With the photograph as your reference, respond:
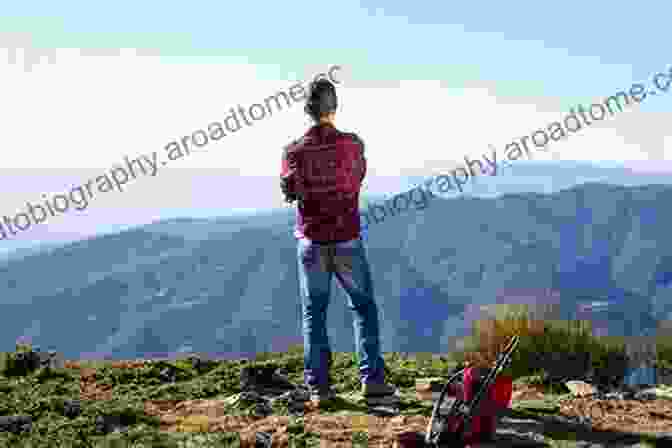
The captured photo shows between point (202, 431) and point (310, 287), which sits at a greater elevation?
point (310, 287)

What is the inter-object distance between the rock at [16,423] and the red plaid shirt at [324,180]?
125 inches

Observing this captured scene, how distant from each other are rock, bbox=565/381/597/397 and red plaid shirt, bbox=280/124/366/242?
2974 mm

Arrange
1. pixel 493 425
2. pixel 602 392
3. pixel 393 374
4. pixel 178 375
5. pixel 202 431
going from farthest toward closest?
pixel 178 375 < pixel 393 374 < pixel 602 392 < pixel 202 431 < pixel 493 425

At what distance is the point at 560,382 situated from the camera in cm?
959

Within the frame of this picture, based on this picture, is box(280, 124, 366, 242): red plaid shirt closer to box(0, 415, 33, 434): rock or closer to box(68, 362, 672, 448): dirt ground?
box(68, 362, 672, 448): dirt ground

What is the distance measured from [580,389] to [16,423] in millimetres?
5556

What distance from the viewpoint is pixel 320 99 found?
7426mm

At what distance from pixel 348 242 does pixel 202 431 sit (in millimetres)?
2043

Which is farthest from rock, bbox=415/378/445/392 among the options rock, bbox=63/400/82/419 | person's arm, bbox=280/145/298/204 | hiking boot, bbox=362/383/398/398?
rock, bbox=63/400/82/419

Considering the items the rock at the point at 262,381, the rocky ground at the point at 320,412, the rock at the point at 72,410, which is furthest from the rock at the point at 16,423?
the rock at the point at 262,381

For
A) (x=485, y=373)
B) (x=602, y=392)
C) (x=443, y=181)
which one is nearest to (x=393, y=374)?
(x=602, y=392)

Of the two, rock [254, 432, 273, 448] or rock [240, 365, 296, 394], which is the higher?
rock [240, 365, 296, 394]

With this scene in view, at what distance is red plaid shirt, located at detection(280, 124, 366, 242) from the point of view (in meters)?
7.56

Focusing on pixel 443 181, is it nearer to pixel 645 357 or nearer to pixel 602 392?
pixel 645 357
